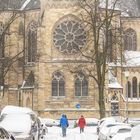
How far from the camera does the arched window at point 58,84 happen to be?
56.8 meters

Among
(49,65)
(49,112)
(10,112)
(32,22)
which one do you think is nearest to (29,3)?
(32,22)

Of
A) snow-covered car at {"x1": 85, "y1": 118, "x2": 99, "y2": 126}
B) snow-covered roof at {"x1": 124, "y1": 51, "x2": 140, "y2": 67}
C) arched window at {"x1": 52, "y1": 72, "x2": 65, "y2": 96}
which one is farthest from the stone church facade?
snow-covered roof at {"x1": 124, "y1": 51, "x2": 140, "y2": 67}

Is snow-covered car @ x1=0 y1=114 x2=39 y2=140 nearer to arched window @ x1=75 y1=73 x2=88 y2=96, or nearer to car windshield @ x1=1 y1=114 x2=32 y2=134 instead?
car windshield @ x1=1 y1=114 x2=32 y2=134

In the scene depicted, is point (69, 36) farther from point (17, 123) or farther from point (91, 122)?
point (17, 123)

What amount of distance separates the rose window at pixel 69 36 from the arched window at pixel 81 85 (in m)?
2.74

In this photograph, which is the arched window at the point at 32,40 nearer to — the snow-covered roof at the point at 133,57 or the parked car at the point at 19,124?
the snow-covered roof at the point at 133,57

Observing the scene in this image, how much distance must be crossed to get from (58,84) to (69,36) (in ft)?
16.6

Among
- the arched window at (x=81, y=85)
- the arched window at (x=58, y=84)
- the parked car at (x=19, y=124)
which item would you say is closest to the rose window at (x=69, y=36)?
the arched window at (x=58, y=84)

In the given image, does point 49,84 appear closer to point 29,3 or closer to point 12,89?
point 12,89

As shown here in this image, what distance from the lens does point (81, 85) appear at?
188ft

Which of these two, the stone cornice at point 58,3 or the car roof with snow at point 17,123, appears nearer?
the car roof with snow at point 17,123

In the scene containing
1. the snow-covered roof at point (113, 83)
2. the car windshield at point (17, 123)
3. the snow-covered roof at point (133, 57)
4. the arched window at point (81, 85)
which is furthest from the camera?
the snow-covered roof at point (133, 57)

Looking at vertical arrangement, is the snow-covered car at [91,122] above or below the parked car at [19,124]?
below

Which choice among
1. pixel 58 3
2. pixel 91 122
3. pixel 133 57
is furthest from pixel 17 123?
pixel 133 57
